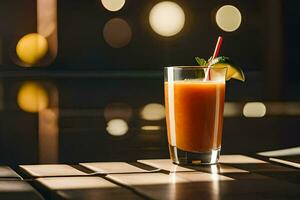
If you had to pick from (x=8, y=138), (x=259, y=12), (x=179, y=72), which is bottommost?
(x=8, y=138)

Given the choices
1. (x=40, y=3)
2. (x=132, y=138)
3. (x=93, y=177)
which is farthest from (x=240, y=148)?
(x=40, y=3)

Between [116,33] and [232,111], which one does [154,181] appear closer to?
[232,111]

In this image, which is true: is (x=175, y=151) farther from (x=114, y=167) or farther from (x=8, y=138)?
(x=8, y=138)

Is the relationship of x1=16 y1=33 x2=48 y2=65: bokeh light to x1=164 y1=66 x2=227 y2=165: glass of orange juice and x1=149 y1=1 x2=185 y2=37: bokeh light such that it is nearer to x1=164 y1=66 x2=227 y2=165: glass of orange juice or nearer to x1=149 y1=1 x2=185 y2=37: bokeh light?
x1=149 y1=1 x2=185 y2=37: bokeh light

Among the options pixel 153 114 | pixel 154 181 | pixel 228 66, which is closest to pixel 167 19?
pixel 153 114

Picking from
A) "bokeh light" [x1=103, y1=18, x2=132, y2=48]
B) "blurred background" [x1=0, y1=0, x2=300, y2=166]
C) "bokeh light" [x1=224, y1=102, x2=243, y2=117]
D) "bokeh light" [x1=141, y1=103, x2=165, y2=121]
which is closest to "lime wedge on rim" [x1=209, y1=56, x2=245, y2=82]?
"bokeh light" [x1=141, y1=103, x2=165, y2=121]

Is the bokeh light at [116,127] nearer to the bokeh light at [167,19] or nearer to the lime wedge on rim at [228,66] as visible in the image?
the lime wedge on rim at [228,66]

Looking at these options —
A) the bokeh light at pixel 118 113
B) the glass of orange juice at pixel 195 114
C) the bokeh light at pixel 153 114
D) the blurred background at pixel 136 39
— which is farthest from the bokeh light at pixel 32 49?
the glass of orange juice at pixel 195 114
